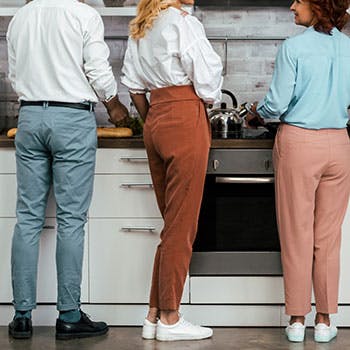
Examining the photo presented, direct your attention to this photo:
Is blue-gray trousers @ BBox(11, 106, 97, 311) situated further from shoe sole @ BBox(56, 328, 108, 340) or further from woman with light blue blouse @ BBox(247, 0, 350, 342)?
woman with light blue blouse @ BBox(247, 0, 350, 342)

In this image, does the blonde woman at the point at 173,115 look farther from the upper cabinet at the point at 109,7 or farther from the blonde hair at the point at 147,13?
the upper cabinet at the point at 109,7

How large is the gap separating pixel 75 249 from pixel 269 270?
86 centimetres

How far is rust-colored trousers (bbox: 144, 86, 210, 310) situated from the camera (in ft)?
14.1

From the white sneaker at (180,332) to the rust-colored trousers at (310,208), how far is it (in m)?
0.39

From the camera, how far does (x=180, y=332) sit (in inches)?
177

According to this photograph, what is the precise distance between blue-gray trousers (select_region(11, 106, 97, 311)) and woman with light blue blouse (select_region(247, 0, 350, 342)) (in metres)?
0.78

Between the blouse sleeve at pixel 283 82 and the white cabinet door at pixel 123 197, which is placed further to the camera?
the white cabinet door at pixel 123 197

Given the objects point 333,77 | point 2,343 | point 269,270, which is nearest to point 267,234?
point 269,270

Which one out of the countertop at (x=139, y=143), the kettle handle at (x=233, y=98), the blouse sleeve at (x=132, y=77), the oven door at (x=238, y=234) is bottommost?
the oven door at (x=238, y=234)

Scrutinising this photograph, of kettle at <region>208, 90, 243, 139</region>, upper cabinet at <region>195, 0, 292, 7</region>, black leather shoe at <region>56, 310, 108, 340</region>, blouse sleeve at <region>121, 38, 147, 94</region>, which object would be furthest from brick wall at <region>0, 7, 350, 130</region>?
black leather shoe at <region>56, 310, 108, 340</region>

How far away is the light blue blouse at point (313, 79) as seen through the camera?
4230 millimetres

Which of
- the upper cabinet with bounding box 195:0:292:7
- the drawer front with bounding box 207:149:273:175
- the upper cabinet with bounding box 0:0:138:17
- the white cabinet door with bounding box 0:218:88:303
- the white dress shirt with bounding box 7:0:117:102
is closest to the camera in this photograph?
the white dress shirt with bounding box 7:0:117:102

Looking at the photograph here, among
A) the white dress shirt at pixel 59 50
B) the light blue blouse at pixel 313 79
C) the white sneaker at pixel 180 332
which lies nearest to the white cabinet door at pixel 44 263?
the white sneaker at pixel 180 332

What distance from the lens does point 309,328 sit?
4699mm
